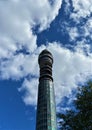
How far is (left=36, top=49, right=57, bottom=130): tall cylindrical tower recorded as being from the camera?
136 meters

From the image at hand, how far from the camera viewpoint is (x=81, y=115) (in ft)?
96.4

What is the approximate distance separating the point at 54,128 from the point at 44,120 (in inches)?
272

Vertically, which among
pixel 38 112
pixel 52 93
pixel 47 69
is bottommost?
pixel 38 112

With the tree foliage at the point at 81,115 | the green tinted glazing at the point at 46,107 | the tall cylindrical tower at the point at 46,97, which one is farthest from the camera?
the tall cylindrical tower at the point at 46,97

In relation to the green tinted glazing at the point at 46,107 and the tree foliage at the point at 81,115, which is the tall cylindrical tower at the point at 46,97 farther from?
the tree foliage at the point at 81,115

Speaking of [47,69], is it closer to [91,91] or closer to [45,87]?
[45,87]

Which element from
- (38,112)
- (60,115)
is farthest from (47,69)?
(60,115)

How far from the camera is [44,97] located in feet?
474

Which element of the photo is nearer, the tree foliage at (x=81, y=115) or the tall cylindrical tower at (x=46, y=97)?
the tree foliage at (x=81, y=115)

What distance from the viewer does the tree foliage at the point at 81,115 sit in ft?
94.3

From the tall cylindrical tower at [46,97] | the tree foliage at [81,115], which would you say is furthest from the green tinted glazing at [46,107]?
the tree foliage at [81,115]

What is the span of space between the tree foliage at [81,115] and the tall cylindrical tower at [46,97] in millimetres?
105972

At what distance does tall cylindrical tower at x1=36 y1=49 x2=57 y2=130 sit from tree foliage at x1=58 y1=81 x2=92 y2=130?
10597cm

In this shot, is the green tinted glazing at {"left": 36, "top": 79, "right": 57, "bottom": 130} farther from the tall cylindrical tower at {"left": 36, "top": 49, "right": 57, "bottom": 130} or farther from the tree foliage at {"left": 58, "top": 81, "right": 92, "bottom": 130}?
the tree foliage at {"left": 58, "top": 81, "right": 92, "bottom": 130}
